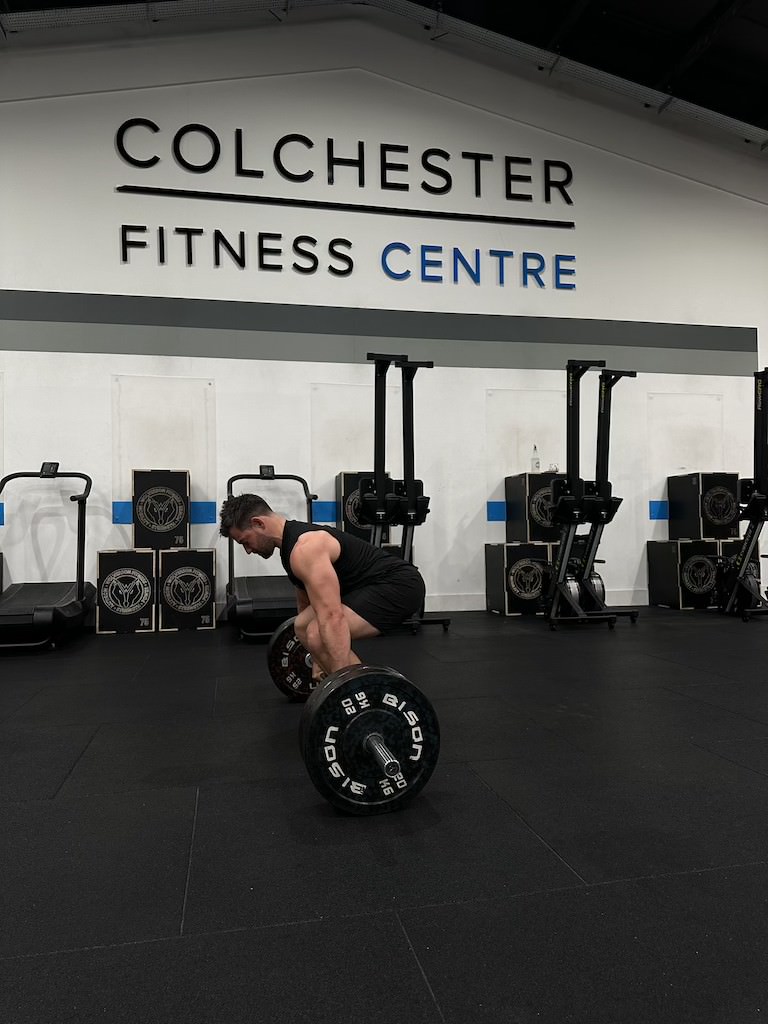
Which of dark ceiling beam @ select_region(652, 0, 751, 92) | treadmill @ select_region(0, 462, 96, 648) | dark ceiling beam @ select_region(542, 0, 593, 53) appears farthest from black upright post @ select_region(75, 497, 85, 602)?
dark ceiling beam @ select_region(652, 0, 751, 92)

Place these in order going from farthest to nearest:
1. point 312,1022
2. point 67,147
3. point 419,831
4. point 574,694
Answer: point 67,147, point 574,694, point 419,831, point 312,1022

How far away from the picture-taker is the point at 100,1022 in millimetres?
1143

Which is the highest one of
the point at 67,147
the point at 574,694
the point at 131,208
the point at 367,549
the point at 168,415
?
the point at 67,147

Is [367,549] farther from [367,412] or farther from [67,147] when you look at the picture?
[67,147]

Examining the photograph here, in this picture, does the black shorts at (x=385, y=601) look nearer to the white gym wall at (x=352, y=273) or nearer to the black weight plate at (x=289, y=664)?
the black weight plate at (x=289, y=664)

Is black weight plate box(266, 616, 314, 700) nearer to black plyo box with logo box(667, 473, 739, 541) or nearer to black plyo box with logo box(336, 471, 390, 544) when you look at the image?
black plyo box with logo box(336, 471, 390, 544)

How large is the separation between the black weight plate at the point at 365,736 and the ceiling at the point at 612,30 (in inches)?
237

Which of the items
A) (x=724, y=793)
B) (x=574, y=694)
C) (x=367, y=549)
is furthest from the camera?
(x=574, y=694)

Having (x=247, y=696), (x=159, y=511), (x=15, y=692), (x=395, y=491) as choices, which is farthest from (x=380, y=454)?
(x=15, y=692)

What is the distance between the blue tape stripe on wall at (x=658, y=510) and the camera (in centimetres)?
663

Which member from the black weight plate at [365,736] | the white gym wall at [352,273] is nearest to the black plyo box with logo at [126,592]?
the white gym wall at [352,273]

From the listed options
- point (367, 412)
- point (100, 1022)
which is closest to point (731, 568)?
point (367, 412)

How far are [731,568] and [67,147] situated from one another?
6294 millimetres

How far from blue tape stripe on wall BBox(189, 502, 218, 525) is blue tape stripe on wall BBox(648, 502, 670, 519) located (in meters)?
3.85
